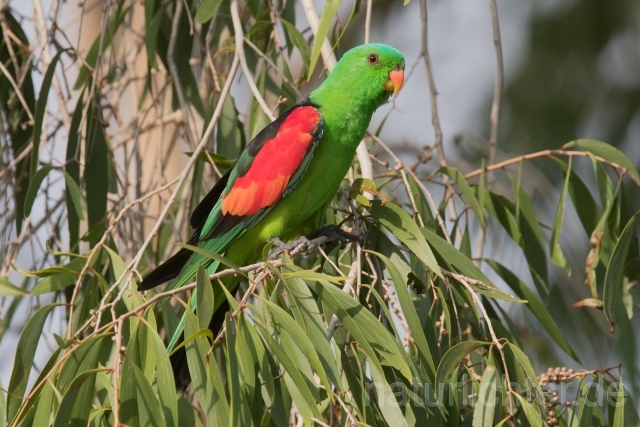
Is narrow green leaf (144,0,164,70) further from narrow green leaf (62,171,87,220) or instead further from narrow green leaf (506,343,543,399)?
narrow green leaf (506,343,543,399)

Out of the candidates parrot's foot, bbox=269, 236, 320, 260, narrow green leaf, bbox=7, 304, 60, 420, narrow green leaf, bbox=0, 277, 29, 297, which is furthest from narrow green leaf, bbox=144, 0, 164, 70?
narrow green leaf, bbox=7, 304, 60, 420

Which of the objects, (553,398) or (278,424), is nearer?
(278,424)

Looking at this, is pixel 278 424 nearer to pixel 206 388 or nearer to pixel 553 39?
pixel 206 388

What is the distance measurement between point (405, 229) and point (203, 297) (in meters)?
0.61

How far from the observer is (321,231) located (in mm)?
2318

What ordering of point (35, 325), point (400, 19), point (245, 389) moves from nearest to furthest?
point (245, 389)
point (35, 325)
point (400, 19)

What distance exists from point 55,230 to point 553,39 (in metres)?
3.71

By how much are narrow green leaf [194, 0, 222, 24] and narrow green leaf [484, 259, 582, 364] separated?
3.97ft

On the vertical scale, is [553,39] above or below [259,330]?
above

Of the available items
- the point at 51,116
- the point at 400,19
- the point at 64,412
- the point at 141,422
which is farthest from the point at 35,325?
the point at 400,19

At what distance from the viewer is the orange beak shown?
238cm

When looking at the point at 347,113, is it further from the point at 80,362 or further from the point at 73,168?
the point at 80,362

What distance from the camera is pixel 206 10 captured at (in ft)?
7.23

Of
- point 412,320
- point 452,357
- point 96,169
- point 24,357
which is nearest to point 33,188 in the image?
point 96,169
